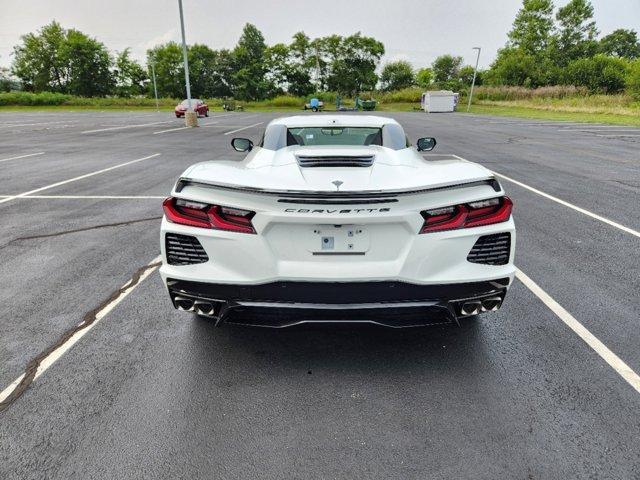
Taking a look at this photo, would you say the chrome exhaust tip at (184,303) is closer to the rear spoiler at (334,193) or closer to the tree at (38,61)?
the rear spoiler at (334,193)

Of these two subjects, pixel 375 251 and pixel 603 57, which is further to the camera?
pixel 603 57

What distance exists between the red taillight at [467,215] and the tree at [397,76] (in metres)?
106

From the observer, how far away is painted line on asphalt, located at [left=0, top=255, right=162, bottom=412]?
246 cm

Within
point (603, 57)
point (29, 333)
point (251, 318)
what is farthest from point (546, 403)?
point (603, 57)

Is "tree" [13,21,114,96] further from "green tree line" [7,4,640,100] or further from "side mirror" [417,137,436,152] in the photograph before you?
"side mirror" [417,137,436,152]

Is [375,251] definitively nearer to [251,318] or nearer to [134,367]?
[251,318]

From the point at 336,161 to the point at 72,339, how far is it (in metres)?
2.22

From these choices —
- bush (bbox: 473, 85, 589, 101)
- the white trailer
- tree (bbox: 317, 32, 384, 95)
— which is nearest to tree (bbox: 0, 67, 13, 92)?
tree (bbox: 317, 32, 384, 95)

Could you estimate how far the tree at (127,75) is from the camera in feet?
296

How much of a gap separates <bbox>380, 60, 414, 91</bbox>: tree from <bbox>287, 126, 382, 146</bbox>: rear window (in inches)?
4106

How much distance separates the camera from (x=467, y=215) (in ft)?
7.82

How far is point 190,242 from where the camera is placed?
2.41 meters

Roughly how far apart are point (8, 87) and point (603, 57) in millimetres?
105932

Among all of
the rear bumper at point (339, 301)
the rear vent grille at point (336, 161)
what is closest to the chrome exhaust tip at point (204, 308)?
the rear bumper at point (339, 301)
